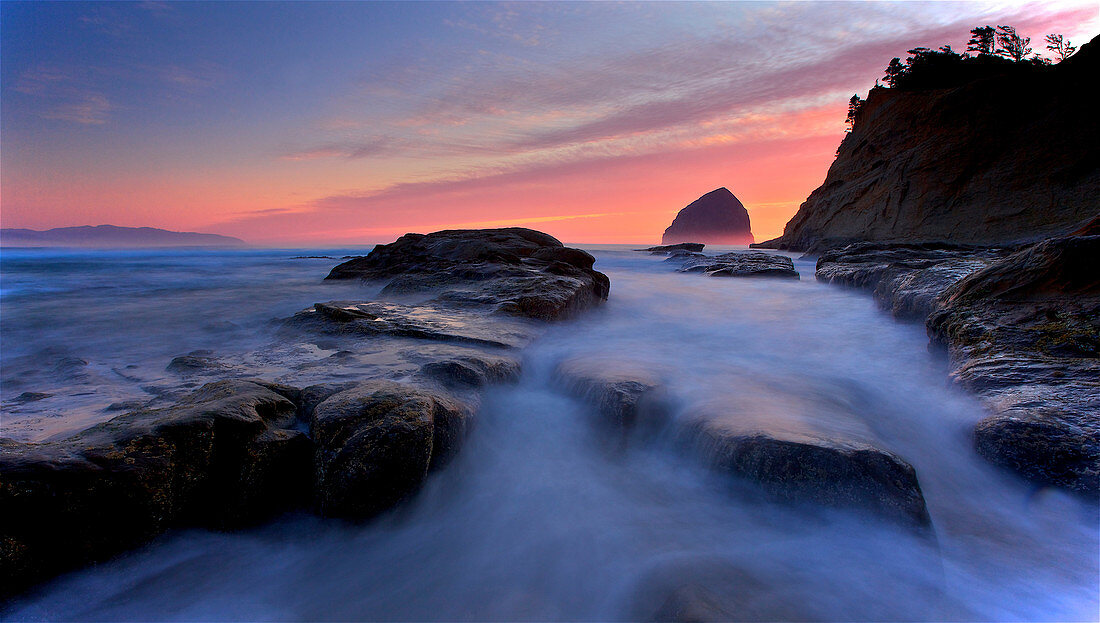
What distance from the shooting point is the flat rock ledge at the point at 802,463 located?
7.70 feet

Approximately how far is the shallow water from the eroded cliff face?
18370 millimetres

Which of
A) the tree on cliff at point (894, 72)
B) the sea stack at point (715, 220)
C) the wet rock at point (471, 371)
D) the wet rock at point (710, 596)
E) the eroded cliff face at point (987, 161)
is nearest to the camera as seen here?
the wet rock at point (710, 596)

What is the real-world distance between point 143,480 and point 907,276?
9.00 m

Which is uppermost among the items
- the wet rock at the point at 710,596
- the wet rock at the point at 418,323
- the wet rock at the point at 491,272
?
the wet rock at the point at 491,272

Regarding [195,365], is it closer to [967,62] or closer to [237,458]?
[237,458]

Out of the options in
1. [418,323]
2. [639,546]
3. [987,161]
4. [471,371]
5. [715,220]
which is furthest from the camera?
[715,220]

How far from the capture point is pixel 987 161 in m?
17.3

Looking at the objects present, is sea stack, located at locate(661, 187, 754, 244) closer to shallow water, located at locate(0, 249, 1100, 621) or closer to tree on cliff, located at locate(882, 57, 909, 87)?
tree on cliff, located at locate(882, 57, 909, 87)

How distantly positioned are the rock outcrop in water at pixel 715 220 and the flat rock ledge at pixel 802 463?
116733 mm

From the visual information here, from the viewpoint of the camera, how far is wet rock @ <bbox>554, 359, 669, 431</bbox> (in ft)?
11.2

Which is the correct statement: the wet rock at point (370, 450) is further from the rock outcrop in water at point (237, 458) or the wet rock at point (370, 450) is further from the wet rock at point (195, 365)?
the wet rock at point (195, 365)

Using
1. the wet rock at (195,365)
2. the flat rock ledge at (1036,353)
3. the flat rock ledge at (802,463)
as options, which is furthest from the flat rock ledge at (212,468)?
the flat rock ledge at (1036,353)

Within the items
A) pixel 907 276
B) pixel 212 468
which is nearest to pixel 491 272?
pixel 212 468

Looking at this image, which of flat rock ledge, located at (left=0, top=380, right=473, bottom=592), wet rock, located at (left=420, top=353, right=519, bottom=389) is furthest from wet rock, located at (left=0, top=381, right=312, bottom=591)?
wet rock, located at (left=420, top=353, right=519, bottom=389)
